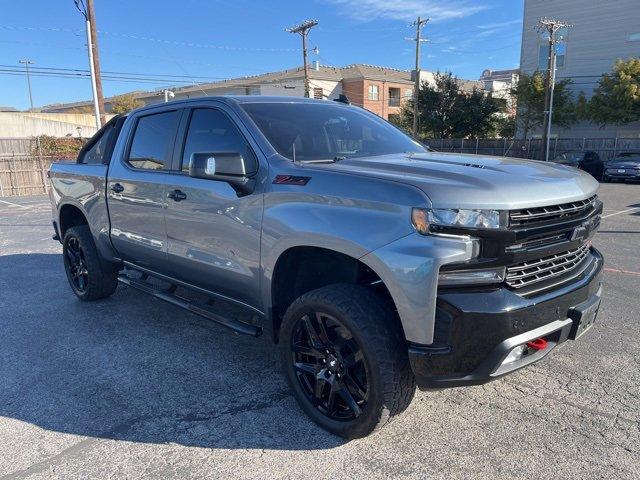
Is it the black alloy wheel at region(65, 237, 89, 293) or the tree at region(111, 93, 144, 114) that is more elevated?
the tree at region(111, 93, 144, 114)

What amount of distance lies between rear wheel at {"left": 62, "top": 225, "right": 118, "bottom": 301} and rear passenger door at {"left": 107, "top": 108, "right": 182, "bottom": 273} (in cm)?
52

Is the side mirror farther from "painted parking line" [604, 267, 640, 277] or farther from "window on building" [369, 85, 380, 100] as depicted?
"window on building" [369, 85, 380, 100]

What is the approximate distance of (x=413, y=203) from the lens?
2.44m

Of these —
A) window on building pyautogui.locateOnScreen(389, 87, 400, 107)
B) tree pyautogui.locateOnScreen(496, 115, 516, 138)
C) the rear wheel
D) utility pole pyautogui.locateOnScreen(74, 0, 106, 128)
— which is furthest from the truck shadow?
window on building pyautogui.locateOnScreen(389, 87, 400, 107)

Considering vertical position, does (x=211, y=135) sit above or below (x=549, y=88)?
below

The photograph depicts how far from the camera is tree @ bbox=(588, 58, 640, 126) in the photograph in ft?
103

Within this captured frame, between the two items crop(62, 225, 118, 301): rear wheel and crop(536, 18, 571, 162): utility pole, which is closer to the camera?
crop(62, 225, 118, 301): rear wheel

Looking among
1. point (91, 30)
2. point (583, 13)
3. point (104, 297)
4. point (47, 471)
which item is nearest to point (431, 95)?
point (583, 13)

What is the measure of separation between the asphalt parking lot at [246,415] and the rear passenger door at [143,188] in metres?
0.79

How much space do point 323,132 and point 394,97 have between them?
191 feet

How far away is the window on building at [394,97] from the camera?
5869 cm

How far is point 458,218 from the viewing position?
2398mm

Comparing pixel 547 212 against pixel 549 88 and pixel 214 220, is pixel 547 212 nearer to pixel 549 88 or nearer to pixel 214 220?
pixel 214 220

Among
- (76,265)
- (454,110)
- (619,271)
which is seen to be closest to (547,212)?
(619,271)
